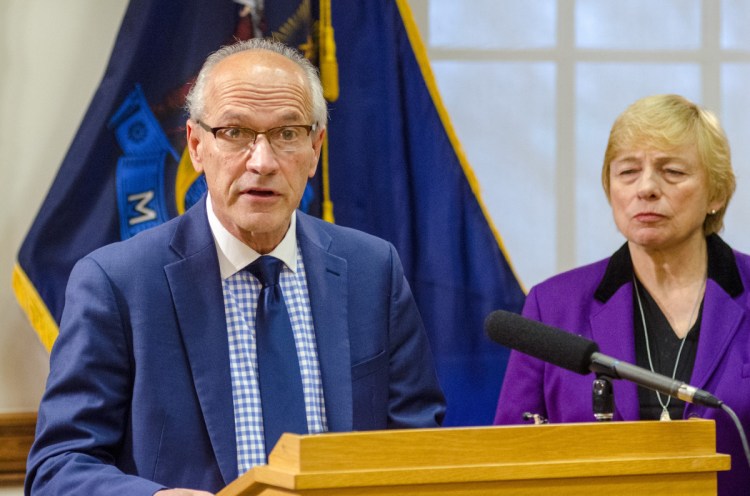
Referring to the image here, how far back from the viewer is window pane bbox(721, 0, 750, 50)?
4.45 m

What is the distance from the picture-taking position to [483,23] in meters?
4.31

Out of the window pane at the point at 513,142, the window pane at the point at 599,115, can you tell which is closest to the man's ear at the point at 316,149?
the window pane at the point at 513,142

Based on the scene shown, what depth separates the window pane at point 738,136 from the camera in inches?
173

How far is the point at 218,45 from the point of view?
151 inches

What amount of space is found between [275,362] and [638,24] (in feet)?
9.09

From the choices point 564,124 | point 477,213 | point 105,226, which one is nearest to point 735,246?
point 564,124

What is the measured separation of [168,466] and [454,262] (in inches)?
79.2

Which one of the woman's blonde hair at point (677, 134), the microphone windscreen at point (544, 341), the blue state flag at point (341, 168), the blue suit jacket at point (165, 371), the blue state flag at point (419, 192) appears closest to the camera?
the microphone windscreen at point (544, 341)

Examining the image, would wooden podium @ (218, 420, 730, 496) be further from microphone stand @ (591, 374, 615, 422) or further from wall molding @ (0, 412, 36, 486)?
wall molding @ (0, 412, 36, 486)

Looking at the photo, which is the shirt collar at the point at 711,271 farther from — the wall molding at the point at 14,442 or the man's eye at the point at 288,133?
the wall molding at the point at 14,442

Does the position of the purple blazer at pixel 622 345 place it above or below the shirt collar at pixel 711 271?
below

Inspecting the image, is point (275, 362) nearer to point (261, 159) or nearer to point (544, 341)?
point (261, 159)

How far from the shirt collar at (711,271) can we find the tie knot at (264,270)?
1.03 metres

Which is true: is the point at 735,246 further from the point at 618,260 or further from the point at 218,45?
the point at 218,45
